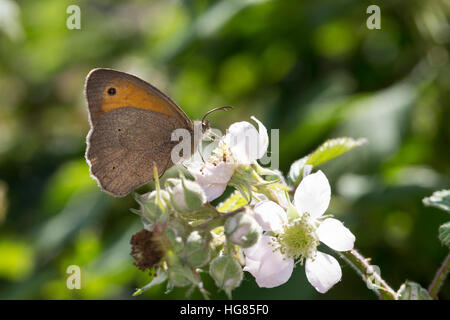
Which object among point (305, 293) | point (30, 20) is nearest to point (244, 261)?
point (305, 293)

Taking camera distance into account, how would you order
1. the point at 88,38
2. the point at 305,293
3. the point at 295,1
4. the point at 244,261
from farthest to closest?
the point at 88,38, the point at 295,1, the point at 305,293, the point at 244,261

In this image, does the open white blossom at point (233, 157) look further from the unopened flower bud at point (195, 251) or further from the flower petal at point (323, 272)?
the flower petal at point (323, 272)

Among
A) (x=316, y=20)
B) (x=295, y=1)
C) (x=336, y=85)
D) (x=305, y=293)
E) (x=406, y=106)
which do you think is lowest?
(x=305, y=293)

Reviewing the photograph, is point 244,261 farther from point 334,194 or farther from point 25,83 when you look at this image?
point 25,83

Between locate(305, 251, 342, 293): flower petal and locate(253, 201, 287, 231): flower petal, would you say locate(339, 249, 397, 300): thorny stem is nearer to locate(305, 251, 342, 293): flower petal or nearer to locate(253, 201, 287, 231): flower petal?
locate(305, 251, 342, 293): flower petal

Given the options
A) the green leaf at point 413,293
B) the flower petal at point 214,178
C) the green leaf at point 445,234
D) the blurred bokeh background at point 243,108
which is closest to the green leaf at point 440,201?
the green leaf at point 445,234

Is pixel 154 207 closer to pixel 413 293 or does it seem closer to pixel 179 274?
pixel 179 274
